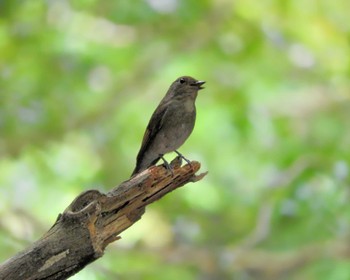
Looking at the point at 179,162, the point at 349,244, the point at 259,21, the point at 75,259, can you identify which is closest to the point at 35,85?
the point at 259,21

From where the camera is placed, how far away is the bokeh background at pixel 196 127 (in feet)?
18.8

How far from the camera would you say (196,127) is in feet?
19.0

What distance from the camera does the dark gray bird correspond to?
3.25m

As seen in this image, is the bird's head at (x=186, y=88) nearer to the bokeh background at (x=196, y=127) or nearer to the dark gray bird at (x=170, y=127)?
the dark gray bird at (x=170, y=127)

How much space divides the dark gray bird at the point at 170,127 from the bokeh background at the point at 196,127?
239 cm

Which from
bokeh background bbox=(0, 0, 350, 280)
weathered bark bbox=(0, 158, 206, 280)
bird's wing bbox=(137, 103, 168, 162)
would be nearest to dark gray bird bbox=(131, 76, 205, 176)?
bird's wing bbox=(137, 103, 168, 162)

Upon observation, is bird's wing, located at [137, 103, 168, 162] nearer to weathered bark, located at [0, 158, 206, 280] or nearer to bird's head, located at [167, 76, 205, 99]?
bird's head, located at [167, 76, 205, 99]

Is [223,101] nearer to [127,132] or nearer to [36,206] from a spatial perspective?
[127,132]

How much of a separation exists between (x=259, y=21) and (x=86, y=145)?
1.72 meters

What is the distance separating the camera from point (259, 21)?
19.7 feet

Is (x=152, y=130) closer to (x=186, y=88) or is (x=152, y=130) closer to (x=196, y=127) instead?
Answer: (x=186, y=88)

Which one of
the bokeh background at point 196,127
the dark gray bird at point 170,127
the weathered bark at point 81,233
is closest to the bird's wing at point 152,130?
the dark gray bird at point 170,127

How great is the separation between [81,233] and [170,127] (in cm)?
92

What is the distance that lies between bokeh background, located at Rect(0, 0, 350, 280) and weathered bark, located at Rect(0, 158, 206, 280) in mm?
3091
